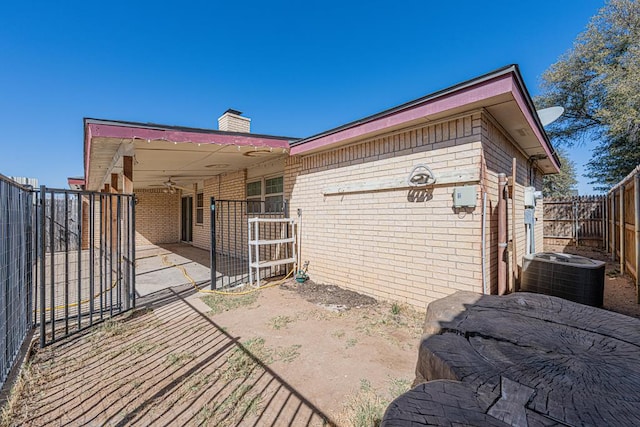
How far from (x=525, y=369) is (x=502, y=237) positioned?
3.33m

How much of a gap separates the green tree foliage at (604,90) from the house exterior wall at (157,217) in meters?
19.5

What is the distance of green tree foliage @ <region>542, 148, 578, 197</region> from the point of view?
20875 mm

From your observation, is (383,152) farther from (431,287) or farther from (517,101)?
(431,287)

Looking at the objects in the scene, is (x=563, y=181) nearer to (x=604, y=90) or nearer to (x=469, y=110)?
(x=604, y=90)

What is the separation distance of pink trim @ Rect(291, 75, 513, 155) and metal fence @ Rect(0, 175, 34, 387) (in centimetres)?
395

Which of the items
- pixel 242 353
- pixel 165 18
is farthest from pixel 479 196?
pixel 165 18

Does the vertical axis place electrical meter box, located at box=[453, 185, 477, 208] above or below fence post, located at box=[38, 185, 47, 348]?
above

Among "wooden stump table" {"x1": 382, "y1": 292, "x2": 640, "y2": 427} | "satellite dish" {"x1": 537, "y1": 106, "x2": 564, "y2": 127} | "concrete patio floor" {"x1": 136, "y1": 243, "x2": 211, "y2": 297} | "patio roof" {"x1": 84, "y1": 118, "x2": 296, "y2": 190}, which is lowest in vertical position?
"concrete patio floor" {"x1": 136, "y1": 243, "x2": 211, "y2": 297}

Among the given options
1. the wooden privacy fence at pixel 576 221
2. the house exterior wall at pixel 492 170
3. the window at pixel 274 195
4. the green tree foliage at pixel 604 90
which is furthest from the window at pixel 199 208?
the green tree foliage at pixel 604 90

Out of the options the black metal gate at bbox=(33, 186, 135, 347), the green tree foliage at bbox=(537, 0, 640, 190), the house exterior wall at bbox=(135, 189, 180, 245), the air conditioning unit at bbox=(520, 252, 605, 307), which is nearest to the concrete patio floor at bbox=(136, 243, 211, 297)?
the black metal gate at bbox=(33, 186, 135, 347)

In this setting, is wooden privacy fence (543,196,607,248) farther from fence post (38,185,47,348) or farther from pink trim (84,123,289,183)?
fence post (38,185,47,348)

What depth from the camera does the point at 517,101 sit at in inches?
125

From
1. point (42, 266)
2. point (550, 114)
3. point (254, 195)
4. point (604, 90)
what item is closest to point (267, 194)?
point (254, 195)

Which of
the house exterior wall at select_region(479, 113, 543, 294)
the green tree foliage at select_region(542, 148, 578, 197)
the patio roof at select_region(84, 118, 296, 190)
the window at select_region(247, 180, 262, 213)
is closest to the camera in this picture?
the house exterior wall at select_region(479, 113, 543, 294)
